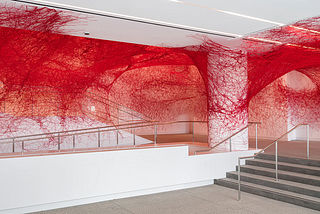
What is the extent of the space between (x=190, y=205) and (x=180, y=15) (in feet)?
11.1

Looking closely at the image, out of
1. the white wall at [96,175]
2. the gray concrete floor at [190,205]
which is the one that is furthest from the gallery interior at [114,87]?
the gray concrete floor at [190,205]

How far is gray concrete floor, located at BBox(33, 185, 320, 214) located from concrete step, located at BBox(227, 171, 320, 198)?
0.39 metres

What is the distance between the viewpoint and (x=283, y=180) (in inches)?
224

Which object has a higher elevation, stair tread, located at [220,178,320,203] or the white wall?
the white wall

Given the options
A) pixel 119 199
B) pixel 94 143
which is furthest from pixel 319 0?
pixel 94 143

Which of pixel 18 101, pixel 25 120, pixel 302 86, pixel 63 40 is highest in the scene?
pixel 63 40

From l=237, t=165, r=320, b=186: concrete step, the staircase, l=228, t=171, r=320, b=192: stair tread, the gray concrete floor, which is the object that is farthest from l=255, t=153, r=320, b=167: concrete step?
the gray concrete floor

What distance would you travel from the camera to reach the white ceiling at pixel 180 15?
4633mm

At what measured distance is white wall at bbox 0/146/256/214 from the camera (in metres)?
4.52

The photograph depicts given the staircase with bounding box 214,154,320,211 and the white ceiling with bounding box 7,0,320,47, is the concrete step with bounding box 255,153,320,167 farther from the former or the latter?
the white ceiling with bounding box 7,0,320,47

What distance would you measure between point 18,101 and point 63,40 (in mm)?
1624

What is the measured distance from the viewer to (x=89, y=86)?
272 inches

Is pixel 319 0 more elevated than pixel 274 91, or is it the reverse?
pixel 319 0

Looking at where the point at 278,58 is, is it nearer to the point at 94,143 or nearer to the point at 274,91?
the point at 274,91
